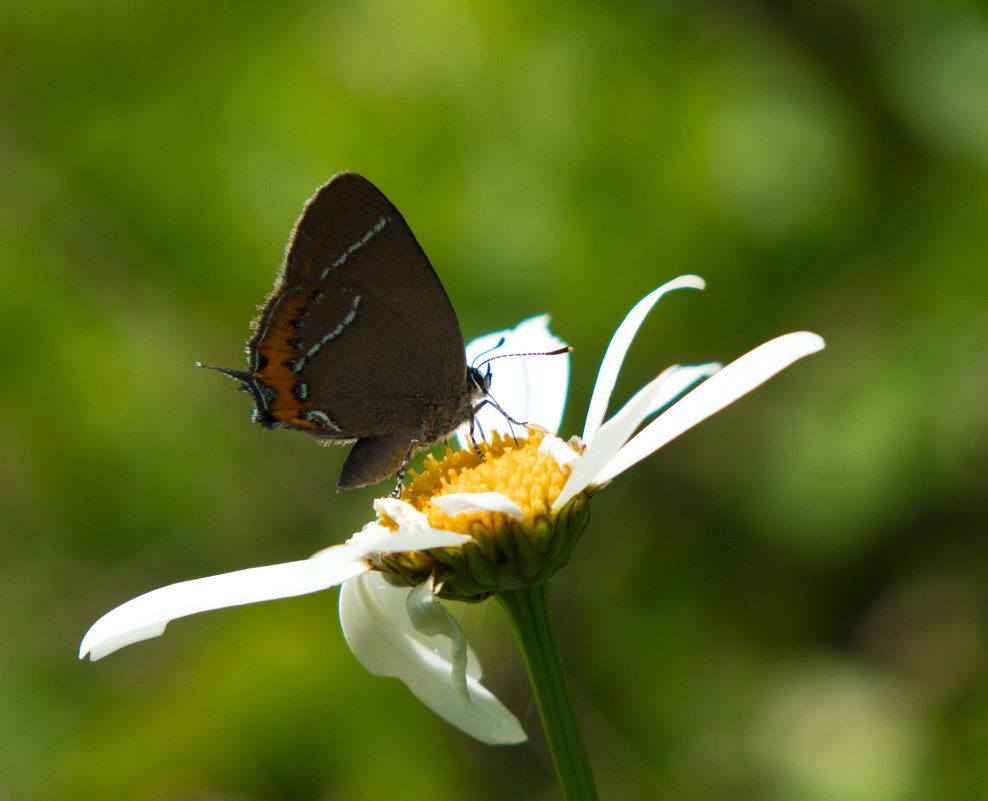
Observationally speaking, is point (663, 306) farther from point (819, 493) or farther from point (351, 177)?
point (351, 177)

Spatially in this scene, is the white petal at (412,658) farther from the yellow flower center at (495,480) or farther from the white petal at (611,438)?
the white petal at (611,438)

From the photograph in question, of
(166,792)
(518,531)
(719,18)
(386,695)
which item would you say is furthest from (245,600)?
(719,18)

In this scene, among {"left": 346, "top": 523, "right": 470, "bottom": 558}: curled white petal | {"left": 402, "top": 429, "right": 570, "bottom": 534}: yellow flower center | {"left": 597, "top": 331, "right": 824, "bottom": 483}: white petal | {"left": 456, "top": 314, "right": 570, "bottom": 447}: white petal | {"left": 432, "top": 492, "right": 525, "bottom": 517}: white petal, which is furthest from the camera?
{"left": 456, "top": 314, "right": 570, "bottom": 447}: white petal

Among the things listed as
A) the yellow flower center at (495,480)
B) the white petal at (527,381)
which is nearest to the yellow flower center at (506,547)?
the yellow flower center at (495,480)

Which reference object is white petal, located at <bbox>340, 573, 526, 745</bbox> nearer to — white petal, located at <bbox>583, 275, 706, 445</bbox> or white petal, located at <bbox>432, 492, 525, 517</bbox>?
white petal, located at <bbox>432, 492, 525, 517</bbox>

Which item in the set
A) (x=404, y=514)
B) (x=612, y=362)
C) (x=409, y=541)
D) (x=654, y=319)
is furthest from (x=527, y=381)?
(x=654, y=319)

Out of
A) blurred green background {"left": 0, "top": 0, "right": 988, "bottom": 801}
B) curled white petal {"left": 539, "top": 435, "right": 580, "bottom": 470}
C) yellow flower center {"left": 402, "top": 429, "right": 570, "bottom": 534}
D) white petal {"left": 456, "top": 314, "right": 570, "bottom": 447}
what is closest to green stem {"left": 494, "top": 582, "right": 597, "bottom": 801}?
yellow flower center {"left": 402, "top": 429, "right": 570, "bottom": 534}

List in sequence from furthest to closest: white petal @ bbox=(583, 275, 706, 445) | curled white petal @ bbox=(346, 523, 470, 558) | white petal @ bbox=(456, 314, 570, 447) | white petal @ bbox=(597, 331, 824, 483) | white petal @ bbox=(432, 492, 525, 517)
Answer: white petal @ bbox=(456, 314, 570, 447) → white petal @ bbox=(583, 275, 706, 445) → white petal @ bbox=(432, 492, 525, 517) → curled white petal @ bbox=(346, 523, 470, 558) → white petal @ bbox=(597, 331, 824, 483)
